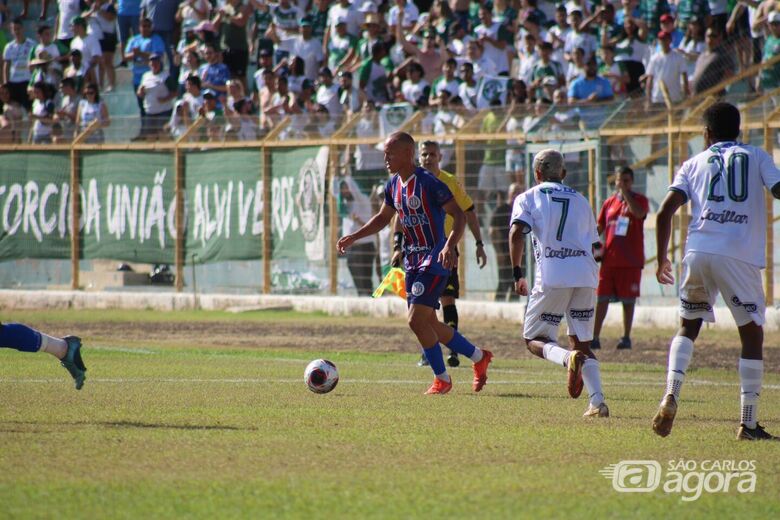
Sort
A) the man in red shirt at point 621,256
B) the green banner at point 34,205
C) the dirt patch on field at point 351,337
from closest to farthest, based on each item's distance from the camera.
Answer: the dirt patch on field at point 351,337, the man in red shirt at point 621,256, the green banner at point 34,205

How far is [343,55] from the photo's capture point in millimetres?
26719

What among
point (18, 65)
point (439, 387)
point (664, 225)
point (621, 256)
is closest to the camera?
point (664, 225)

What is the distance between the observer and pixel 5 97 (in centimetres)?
3030

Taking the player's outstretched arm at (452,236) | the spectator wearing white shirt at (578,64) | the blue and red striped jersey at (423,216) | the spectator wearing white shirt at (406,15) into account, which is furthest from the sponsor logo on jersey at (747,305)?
the spectator wearing white shirt at (406,15)

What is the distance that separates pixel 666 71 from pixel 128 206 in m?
10.8

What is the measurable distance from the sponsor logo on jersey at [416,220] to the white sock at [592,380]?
2.08 m

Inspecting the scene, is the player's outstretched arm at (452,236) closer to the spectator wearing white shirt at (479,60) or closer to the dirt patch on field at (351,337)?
the dirt patch on field at (351,337)

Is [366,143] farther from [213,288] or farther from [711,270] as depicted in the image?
[711,270]

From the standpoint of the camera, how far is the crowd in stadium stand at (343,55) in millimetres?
21094

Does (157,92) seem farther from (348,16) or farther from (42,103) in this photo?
(348,16)

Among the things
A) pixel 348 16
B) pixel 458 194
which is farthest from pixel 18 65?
pixel 458 194

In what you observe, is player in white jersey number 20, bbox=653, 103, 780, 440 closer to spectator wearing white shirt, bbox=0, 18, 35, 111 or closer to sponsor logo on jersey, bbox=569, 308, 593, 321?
sponsor logo on jersey, bbox=569, 308, 593, 321

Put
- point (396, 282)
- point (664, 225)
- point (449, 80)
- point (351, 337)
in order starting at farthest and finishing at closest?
point (449, 80), point (351, 337), point (396, 282), point (664, 225)

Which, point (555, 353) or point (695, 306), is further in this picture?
point (555, 353)
